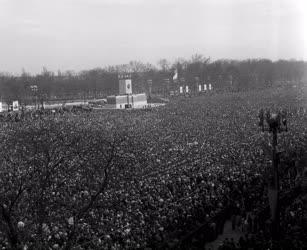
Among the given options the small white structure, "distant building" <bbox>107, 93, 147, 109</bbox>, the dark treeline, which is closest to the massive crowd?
"distant building" <bbox>107, 93, 147, 109</bbox>

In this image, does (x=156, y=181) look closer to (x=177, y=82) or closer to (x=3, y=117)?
(x=3, y=117)

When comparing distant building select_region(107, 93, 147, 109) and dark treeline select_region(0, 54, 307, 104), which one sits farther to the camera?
dark treeline select_region(0, 54, 307, 104)

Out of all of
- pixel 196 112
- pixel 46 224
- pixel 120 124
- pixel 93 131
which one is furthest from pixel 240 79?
pixel 46 224

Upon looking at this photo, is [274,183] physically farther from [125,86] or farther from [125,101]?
[125,86]

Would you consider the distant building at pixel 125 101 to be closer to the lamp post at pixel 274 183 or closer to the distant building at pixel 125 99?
the distant building at pixel 125 99

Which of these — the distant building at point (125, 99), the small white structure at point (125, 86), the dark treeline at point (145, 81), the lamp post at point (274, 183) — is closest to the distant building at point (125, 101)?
the distant building at point (125, 99)

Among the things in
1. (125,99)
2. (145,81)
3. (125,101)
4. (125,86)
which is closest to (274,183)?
(125,101)

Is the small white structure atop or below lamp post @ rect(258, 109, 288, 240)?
atop

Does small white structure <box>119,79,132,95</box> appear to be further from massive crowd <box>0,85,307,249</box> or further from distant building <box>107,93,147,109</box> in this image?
massive crowd <box>0,85,307,249</box>

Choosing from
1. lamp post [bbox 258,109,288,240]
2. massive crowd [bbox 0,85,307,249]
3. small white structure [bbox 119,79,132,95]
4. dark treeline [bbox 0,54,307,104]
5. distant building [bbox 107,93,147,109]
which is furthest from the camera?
dark treeline [bbox 0,54,307,104]
